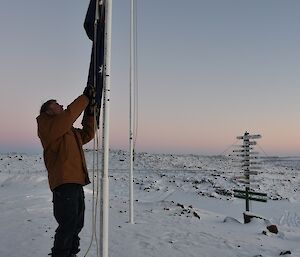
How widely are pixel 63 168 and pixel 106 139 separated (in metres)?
0.74

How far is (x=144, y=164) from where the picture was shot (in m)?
39.4

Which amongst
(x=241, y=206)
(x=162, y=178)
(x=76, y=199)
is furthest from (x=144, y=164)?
(x=76, y=199)

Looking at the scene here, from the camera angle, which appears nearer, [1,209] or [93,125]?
[93,125]

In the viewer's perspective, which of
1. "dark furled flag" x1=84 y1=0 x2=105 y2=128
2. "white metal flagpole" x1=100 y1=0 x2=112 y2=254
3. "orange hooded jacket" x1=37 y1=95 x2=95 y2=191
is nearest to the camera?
"white metal flagpole" x1=100 y1=0 x2=112 y2=254

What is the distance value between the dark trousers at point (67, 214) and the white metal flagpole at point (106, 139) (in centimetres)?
56

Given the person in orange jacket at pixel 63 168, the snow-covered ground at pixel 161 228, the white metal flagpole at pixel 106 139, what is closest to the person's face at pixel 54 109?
the person in orange jacket at pixel 63 168

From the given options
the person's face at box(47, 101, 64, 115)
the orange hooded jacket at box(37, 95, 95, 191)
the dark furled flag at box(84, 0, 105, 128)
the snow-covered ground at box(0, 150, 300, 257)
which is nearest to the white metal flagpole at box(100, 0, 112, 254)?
the dark furled flag at box(84, 0, 105, 128)

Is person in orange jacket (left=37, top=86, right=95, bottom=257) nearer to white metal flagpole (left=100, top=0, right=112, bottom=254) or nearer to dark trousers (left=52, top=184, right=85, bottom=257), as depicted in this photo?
dark trousers (left=52, top=184, right=85, bottom=257)

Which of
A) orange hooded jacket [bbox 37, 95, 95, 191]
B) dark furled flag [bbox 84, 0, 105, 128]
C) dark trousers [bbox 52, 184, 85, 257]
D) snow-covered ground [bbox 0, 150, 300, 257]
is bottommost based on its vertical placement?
snow-covered ground [bbox 0, 150, 300, 257]

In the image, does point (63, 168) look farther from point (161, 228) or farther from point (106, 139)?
point (161, 228)

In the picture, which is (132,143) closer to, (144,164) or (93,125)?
(93,125)

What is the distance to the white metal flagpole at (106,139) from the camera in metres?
4.74

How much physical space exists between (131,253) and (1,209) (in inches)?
274

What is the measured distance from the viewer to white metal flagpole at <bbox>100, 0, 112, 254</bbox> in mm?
4742
